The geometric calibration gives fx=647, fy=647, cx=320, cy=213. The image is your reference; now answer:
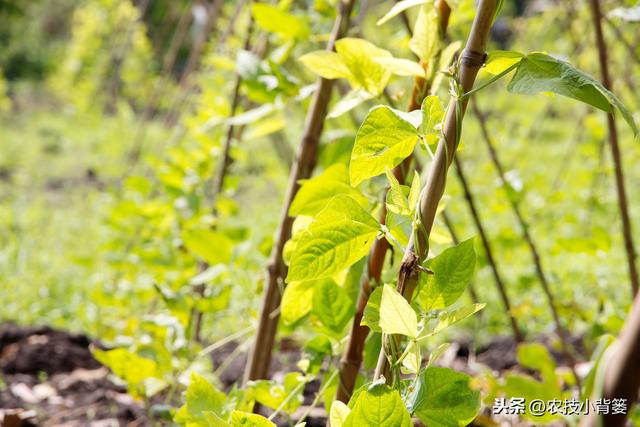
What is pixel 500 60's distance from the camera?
0.52 metres

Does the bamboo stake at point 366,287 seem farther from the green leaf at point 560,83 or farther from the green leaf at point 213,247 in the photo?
the green leaf at point 213,247

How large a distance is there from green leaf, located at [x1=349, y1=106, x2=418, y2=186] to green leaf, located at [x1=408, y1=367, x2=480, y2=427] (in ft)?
0.55

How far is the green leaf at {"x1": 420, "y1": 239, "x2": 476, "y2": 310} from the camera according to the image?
1.69 feet

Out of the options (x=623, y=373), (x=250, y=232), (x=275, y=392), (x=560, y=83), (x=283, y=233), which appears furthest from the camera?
(x=250, y=232)

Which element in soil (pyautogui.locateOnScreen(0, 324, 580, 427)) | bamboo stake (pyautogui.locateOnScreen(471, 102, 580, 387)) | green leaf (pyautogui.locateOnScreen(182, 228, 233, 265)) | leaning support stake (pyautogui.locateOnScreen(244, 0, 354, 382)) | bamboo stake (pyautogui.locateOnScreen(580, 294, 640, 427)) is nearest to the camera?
bamboo stake (pyautogui.locateOnScreen(580, 294, 640, 427))

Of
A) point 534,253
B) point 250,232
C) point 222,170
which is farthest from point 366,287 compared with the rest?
point 222,170

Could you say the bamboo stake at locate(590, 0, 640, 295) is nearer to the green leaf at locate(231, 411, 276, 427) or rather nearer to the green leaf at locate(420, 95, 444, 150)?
the green leaf at locate(420, 95, 444, 150)

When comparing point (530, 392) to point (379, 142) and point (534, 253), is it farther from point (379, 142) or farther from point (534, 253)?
point (534, 253)

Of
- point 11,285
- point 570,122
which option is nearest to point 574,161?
point 570,122

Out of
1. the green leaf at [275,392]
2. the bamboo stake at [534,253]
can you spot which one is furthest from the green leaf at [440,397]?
the bamboo stake at [534,253]

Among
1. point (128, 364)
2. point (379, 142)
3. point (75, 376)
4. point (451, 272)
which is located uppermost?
point (379, 142)

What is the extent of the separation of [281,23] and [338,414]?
0.57 metres

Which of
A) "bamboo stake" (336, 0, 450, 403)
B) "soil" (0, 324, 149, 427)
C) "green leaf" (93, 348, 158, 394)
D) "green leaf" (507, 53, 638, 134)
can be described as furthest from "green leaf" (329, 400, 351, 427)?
"soil" (0, 324, 149, 427)

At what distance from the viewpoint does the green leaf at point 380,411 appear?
47 cm
